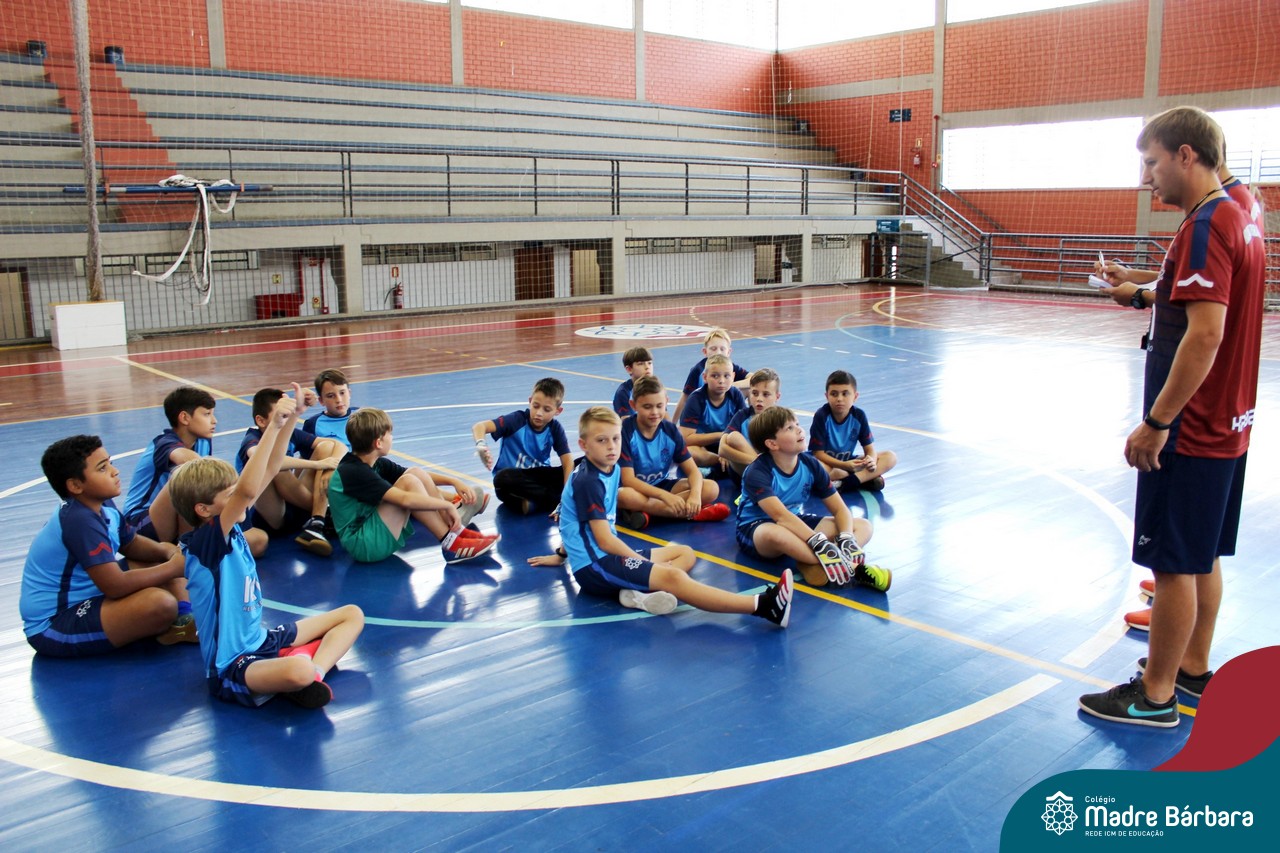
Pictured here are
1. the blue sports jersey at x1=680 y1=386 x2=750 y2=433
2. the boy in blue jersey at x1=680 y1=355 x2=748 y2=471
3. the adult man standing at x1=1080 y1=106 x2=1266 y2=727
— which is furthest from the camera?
the blue sports jersey at x1=680 y1=386 x2=750 y2=433

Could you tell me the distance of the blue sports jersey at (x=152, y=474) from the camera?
4.73m

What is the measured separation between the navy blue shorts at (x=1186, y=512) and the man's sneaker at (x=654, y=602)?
1796 mm

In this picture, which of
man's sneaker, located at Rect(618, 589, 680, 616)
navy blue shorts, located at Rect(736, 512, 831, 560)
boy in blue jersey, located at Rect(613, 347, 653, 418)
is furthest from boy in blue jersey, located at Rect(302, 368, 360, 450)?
navy blue shorts, located at Rect(736, 512, 831, 560)

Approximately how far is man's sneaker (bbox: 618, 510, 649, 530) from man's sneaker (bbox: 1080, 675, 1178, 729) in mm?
2593

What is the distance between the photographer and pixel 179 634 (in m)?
4.07

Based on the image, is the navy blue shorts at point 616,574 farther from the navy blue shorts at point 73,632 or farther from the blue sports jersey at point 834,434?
the blue sports jersey at point 834,434

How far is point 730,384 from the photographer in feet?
21.7

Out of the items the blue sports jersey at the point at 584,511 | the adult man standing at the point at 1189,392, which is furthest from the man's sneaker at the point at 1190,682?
the blue sports jersey at the point at 584,511

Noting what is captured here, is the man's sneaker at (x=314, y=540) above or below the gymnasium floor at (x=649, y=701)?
above

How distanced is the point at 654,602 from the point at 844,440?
2.39 meters

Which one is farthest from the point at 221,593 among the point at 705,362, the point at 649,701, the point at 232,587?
the point at 705,362

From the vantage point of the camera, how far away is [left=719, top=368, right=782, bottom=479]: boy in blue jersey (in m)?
5.95

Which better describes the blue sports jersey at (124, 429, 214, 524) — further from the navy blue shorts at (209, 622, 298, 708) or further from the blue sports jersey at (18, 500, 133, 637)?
the navy blue shorts at (209, 622, 298, 708)

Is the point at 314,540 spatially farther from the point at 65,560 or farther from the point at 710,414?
the point at 710,414
